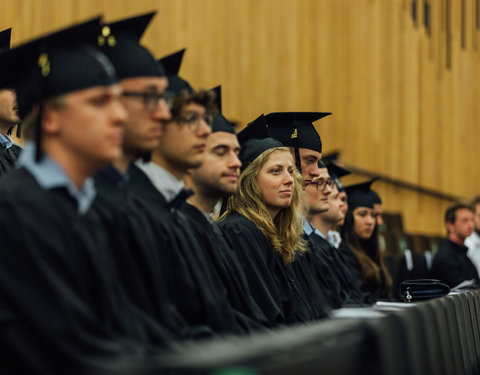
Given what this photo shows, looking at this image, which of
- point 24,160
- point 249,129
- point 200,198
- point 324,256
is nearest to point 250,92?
point 324,256

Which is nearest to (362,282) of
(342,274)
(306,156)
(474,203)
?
(342,274)

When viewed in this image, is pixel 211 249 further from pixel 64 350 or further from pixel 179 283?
pixel 64 350

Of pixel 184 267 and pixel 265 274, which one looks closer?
pixel 184 267

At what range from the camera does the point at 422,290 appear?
4.83 m

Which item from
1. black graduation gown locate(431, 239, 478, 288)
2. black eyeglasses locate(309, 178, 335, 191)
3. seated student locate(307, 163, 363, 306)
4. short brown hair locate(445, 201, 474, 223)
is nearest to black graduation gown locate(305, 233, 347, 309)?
seated student locate(307, 163, 363, 306)

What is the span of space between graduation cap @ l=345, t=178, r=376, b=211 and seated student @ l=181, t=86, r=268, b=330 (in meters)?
3.68

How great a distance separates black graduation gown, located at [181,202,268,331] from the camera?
10.9ft

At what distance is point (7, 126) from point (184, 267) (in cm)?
138

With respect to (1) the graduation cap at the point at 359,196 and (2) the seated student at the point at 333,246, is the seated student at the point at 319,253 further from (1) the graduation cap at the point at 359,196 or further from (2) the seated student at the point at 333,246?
(1) the graduation cap at the point at 359,196

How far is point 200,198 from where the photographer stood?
3.41 meters

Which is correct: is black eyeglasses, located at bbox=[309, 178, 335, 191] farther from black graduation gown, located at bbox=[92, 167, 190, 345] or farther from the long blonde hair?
black graduation gown, located at bbox=[92, 167, 190, 345]

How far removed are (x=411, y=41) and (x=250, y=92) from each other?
18.8 ft

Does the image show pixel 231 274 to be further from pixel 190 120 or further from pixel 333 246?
pixel 333 246

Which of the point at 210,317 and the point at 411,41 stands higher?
the point at 411,41
